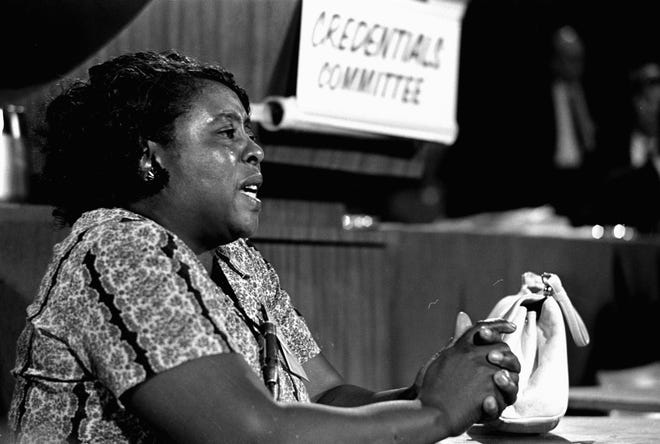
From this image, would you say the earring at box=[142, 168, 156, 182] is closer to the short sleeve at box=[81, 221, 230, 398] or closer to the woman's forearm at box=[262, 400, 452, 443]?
the short sleeve at box=[81, 221, 230, 398]

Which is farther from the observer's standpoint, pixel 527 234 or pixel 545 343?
pixel 527 234

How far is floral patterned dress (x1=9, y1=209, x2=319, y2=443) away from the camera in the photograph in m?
1.32

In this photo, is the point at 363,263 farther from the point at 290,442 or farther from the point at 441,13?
the point at 290,442

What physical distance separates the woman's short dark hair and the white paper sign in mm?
642

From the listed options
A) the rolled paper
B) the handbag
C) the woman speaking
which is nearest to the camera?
the woman speaking

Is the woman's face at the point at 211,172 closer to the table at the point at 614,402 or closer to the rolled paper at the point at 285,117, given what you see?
the rolled paper at the point at 285,117

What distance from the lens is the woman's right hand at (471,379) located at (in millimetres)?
1433

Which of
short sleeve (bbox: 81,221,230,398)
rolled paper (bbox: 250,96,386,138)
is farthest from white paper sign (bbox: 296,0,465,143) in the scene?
short sleeve (bbox: 81,221,230,398)

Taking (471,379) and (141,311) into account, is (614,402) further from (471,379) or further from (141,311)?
(141,311)

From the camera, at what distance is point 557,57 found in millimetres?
4832

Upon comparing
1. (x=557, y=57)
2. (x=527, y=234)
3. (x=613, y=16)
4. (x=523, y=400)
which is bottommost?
(x=523, y=400)

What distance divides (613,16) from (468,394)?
5270 mm

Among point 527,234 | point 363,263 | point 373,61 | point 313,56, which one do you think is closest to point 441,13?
point 373,61

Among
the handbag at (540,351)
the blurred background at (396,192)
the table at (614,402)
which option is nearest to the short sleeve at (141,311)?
the blurred background at (396,192)
